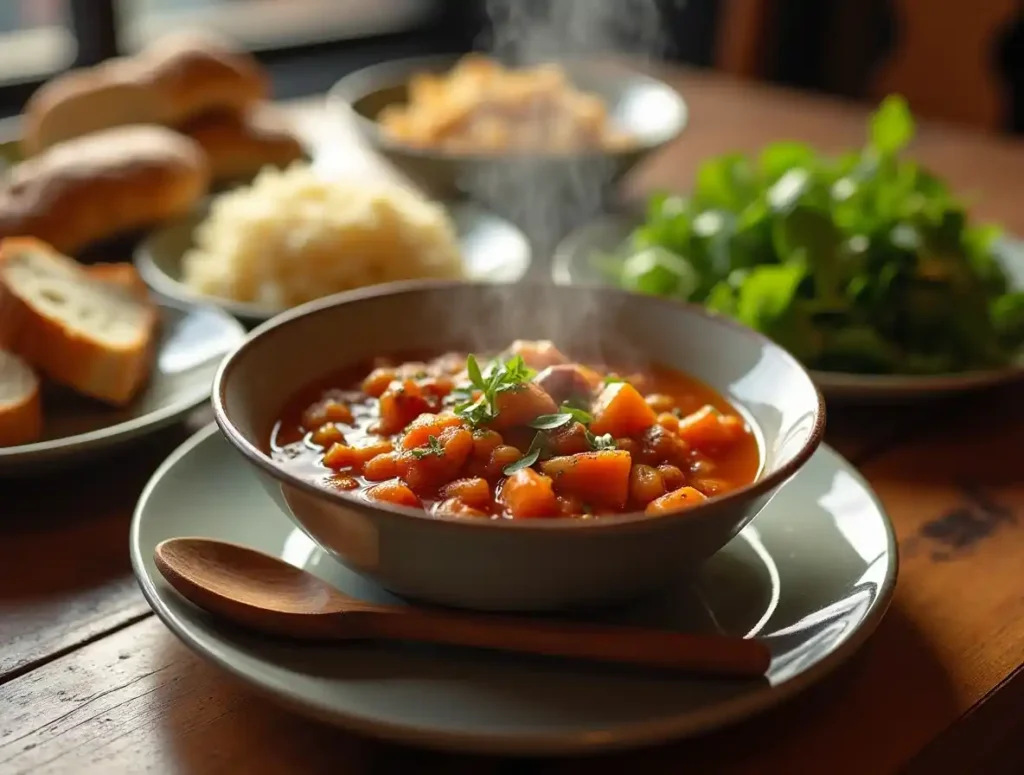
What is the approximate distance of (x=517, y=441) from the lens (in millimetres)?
1546

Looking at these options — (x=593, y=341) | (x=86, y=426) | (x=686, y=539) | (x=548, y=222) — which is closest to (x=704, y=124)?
(x=548, y=222)

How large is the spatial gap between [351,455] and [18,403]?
0.57 meters

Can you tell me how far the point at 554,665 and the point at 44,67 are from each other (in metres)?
3.70

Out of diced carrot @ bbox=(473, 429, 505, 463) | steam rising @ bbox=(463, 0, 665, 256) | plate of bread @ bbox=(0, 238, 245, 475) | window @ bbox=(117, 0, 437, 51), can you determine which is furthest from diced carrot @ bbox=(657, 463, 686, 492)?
window @ bbox=(117, 0, 437, 51)

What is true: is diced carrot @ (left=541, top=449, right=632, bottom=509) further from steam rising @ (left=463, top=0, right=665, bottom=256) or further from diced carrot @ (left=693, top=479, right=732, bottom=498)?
steam rising @ (left=463, top=0, right=665, bottom=256)

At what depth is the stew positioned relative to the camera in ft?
4.74

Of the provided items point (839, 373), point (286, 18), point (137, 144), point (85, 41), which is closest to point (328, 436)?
point (839, 373)

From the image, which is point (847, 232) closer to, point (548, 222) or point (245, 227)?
point (548, 222)

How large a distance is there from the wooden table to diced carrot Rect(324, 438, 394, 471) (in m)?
0.30

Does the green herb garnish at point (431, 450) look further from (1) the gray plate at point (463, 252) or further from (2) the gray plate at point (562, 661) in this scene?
(1) the gray plate at point (463, 252)

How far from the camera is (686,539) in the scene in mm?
1290

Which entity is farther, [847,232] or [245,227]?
[245,227]

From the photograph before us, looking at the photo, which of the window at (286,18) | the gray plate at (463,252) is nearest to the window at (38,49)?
the window at (286,18)

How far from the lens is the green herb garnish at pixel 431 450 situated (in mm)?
1491
